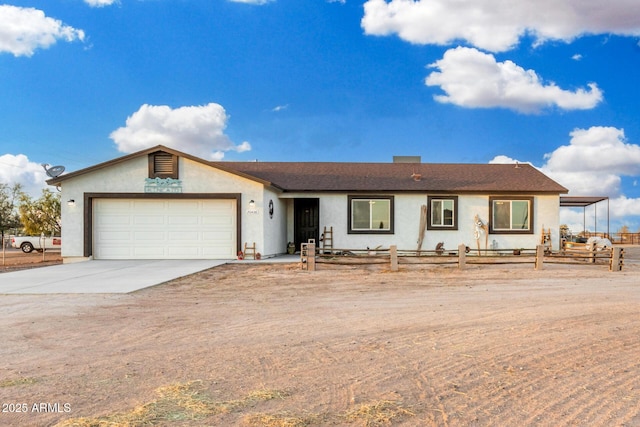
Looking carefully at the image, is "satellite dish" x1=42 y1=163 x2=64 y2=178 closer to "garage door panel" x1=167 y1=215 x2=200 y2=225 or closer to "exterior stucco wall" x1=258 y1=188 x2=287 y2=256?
"garage door panel" x1=167 y1=215 x2=200 y2=225

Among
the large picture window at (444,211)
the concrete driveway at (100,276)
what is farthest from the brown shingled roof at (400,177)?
the concrete driveway at (100,276)

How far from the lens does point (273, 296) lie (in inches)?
387

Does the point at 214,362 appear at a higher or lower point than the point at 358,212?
lower

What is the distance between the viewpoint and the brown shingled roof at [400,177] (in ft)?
64.7

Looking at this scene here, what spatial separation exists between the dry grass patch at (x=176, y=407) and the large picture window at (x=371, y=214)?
1549 cm

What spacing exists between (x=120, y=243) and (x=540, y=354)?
609 inches

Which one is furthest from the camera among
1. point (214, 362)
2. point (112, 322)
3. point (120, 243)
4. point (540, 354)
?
point (120, 243)

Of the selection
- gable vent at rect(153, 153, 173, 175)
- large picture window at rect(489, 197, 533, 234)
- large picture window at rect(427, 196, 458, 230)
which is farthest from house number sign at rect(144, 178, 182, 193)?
large picture window at rect(489, 197, 533, 234)

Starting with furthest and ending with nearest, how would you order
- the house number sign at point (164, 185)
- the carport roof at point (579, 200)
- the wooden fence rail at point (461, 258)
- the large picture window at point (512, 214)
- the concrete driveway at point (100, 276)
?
1. the carport roof at point (579, 200)
2. the large picture window at point (512, 214)
3. the house number sign at point (164, 185)
4. the wooden fence rail at point (461, 258)
5. the concrete driveway at point (100, 276)

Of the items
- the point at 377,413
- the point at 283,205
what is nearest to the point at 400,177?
the point at 283,205

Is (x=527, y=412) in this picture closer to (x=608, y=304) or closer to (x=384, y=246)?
(x=608, y=304)

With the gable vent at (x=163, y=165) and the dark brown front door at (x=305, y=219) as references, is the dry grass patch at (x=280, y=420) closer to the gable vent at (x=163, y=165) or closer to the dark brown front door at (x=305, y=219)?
the gable vent at (x=163, y=165)

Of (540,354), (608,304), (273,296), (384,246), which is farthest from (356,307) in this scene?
(384,246)

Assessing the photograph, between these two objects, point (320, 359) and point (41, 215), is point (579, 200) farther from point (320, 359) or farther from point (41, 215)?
point (41, 215)
